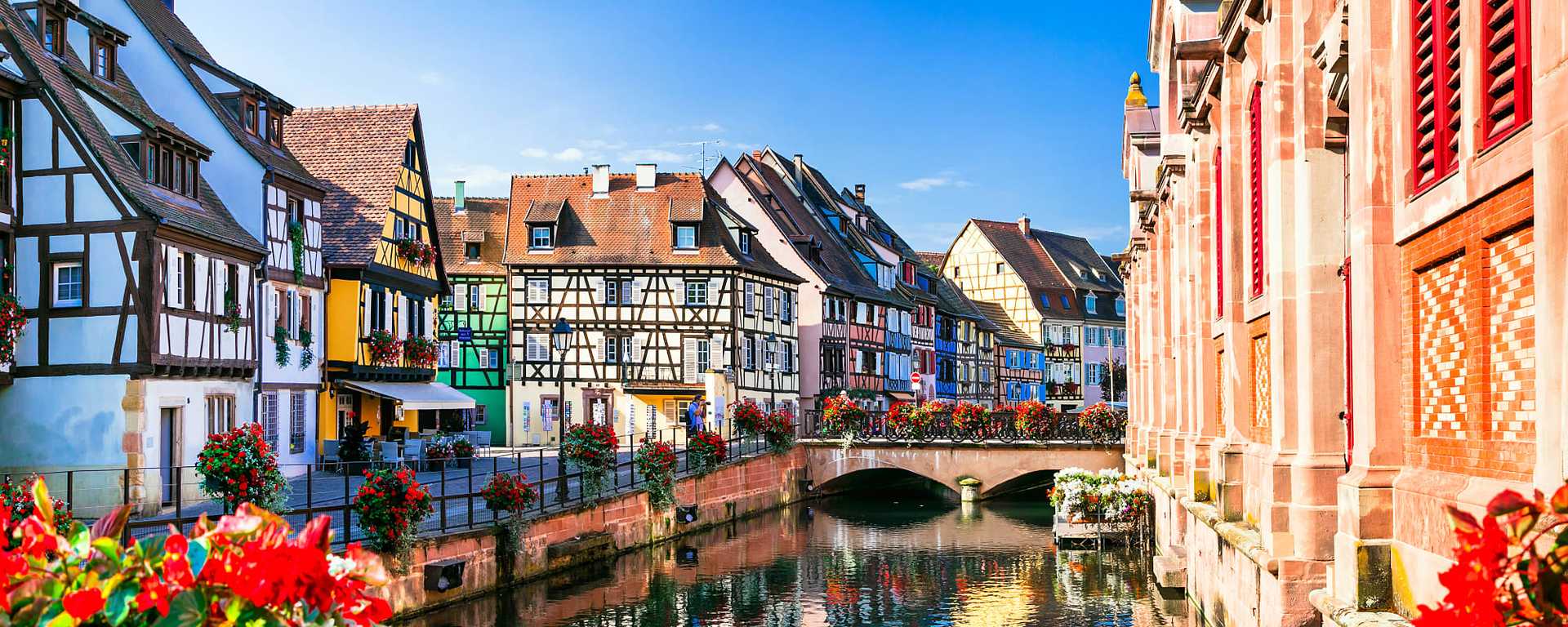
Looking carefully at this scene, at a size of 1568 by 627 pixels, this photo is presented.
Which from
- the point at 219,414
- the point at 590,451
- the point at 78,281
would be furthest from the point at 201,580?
the point at 219,414

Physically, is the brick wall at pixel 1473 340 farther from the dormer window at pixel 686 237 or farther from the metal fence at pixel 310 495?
the dormer window at pixel 686 237

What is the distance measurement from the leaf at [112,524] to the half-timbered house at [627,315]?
44130mm

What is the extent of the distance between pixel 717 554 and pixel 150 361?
11.3 meters

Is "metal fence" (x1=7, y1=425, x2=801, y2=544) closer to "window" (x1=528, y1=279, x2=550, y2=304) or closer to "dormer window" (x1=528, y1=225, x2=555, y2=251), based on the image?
"window" (x1=528, y1=279, x2=550, y2=304)

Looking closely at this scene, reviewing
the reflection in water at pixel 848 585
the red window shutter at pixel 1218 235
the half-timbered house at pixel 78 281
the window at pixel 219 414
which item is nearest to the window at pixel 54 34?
the half-timbered house at pixel 78 281

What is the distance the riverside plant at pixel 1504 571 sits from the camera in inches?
128

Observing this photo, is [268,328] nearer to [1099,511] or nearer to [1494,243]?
[1099,511]

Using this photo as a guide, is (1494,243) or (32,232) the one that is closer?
(1494,243)

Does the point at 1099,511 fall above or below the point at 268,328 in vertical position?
below

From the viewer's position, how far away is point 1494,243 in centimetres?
681

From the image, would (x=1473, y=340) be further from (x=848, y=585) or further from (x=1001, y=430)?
(x=1001, y=430)

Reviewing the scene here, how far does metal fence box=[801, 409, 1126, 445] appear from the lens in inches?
1639

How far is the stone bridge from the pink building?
21.7 metres

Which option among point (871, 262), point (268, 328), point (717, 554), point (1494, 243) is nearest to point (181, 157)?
point (268, 328)
